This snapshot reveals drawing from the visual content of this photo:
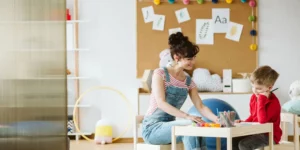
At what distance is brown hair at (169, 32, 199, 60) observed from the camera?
4.45 m

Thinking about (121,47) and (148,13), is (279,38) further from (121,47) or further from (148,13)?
(121,47)

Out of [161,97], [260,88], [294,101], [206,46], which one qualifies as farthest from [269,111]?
[206,46]

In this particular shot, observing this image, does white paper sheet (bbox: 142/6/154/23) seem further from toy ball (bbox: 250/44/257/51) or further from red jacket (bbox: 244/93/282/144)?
red jacket (bbox: 244/93/282/144)

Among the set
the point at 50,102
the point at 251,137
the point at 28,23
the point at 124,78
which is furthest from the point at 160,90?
the point at 124,78

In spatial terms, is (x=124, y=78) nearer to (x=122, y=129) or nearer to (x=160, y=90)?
(x=122, y=129)

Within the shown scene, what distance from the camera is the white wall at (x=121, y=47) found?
27.1ft

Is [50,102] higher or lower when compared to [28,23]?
lower

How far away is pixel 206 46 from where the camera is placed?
820cm

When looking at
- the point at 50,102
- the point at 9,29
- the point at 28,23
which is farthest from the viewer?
the point at 50,102

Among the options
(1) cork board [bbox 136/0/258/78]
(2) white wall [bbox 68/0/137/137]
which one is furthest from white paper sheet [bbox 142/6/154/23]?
(2) white wall [bbox 68/0/137/137]

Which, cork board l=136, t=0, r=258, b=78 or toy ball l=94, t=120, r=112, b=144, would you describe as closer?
toy ball l=94, t=120, r=112, b=144

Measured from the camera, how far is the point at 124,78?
828cm

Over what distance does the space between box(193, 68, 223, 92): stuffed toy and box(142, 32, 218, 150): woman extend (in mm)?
3362

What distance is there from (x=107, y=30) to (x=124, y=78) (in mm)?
666
